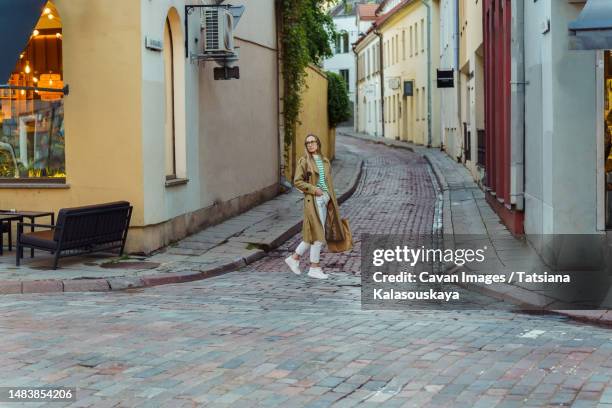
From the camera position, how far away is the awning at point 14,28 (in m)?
14.3

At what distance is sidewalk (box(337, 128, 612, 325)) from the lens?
34.7ft

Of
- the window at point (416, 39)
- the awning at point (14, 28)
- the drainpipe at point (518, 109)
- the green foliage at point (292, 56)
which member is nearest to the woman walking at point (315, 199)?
the drainpipe at point (518, 109)

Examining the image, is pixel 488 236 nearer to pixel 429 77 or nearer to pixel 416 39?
pixel 429 77

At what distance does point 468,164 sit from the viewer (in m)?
30.0

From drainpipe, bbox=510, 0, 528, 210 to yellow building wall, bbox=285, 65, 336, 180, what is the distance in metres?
9.97

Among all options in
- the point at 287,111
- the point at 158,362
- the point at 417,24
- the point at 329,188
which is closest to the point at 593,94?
the point at 329,188

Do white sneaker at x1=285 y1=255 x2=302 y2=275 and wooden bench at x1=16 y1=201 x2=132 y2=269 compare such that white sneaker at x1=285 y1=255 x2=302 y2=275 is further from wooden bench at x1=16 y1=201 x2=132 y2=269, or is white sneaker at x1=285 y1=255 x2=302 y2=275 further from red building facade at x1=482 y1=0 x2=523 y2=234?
red building facade at x1=482 y1=0 x2=523 y2=234

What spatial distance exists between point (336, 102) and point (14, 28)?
21704 mm

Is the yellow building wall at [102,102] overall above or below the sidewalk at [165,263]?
above

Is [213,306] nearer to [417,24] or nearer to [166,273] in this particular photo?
[166,273]

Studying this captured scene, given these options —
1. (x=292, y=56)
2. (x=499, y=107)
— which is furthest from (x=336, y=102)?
(x=499, y=107)

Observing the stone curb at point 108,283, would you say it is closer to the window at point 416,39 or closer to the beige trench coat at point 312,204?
the beige trench coat at point 312,204

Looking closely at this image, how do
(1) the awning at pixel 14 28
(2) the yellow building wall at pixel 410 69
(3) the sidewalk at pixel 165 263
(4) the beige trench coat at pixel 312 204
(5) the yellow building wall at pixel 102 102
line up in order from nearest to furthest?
1. (3) the sidewalk at pixel 165 263
2. (4) the beige trench coat at pixel 312 204
3. (1) the awning at pixel 14 28
4. (5) the yellow building wall at pixel 102 102
5. (2) the yellow building wall at pixel 410 69

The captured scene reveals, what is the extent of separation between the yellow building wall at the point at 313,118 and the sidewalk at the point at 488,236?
3622 mm
